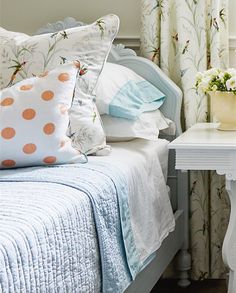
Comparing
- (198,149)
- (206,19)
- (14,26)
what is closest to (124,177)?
(198,149)

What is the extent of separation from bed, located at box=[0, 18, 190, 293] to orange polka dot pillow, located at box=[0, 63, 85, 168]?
2.1 inches

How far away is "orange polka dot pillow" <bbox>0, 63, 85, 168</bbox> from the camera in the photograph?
1.88 m

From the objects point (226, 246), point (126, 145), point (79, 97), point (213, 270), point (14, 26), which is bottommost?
point (213, 270)

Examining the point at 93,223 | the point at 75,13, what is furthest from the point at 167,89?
the point at 93,223

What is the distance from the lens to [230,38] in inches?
105

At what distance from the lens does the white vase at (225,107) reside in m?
2.31

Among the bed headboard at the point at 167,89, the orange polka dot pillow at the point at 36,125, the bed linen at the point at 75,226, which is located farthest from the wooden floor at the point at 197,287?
the orange polka dot pillow at the point at 36,125

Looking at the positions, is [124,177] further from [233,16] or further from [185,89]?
[233,16]

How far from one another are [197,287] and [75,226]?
1.35m

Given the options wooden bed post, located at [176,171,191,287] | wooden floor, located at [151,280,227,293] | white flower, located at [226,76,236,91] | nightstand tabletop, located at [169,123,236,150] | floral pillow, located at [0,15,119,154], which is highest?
floral pillow, located at [0,15,119,154]

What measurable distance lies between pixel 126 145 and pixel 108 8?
0.77 m

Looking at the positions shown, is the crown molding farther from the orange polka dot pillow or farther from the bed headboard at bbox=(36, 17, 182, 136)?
the orange polka dot pillow

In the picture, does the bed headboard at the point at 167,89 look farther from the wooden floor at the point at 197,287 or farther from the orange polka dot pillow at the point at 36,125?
the orange polka dot pillow at the point at 36,125

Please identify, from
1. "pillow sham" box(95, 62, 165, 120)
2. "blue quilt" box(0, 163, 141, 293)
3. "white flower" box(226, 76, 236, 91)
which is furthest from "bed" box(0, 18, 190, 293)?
"white flower" box(226, 76, 236, 91)
